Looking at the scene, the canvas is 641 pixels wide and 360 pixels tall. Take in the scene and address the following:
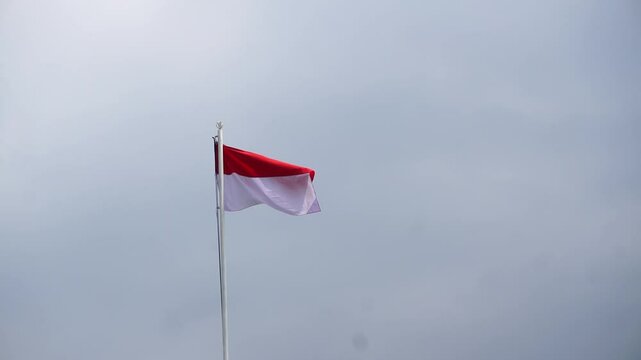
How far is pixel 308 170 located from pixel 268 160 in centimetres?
172

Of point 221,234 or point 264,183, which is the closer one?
point 221,234

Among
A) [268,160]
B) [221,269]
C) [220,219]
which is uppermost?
[268,160]

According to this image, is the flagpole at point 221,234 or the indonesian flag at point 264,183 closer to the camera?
the flagpole at point 221,234

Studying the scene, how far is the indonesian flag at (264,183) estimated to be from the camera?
32.2m

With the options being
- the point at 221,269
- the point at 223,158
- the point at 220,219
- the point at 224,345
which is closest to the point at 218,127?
the point at 223,158

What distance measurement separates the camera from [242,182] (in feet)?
106

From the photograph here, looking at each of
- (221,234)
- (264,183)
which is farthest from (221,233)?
(264,183)

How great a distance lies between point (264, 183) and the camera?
32312 millimetres

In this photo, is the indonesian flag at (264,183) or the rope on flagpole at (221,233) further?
the indonesian flag at (264,183)

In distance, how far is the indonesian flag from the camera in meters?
32.2

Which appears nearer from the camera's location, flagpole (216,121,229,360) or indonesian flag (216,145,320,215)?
flagpole (216,121,229,360)

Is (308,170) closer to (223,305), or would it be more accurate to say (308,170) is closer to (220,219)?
(220,219)

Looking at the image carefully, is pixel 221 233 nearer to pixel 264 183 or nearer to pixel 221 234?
pixel 221 234

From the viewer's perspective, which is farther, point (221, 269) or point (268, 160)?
point (268, 160)
